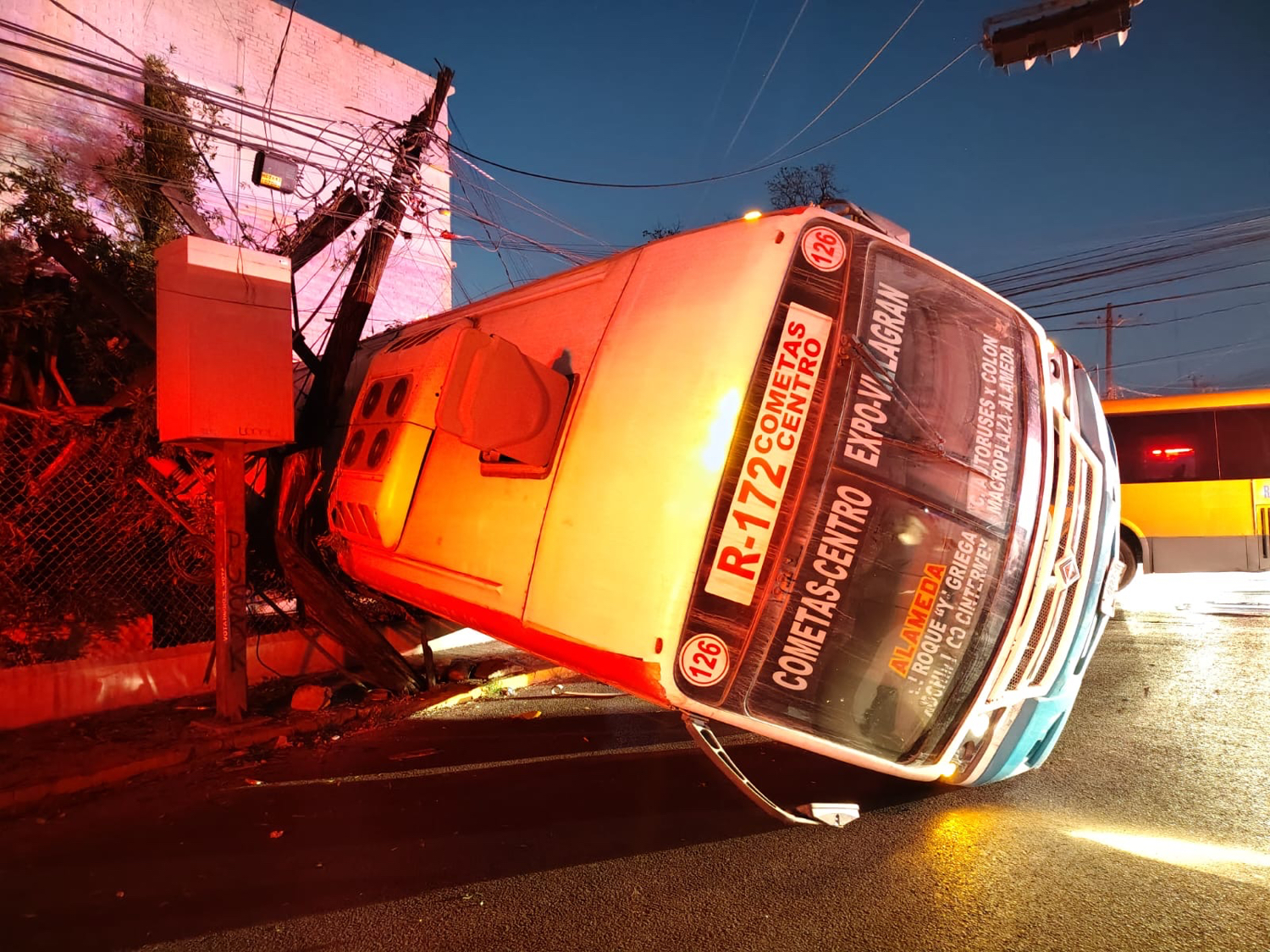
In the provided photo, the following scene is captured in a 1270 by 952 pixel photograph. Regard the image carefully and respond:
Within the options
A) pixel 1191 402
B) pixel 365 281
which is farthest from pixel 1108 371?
pixel 365 281

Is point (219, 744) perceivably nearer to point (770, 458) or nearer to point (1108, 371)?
point (770, 458)

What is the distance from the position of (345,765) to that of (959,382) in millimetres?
4392

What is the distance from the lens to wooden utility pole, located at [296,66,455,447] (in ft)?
23.9

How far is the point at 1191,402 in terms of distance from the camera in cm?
1199

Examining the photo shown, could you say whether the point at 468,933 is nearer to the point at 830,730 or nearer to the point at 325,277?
the point at 830,730

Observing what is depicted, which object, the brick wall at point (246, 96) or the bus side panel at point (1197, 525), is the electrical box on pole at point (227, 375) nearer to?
the brick wall at point (246, 96)

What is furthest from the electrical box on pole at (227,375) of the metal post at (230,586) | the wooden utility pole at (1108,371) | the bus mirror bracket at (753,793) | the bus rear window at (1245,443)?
the wooden utility pole at (1108,371)

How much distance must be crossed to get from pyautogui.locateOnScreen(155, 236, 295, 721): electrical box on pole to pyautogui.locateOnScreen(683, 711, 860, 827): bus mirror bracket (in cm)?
380

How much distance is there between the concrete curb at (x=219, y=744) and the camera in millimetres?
4656

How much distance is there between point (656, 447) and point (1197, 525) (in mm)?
11413

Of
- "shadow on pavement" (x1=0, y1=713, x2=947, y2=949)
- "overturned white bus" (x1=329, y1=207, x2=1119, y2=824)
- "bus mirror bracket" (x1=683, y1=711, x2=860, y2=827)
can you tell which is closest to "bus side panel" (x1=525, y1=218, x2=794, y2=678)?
"overturned white bus" (x1=329, y1=207, x2=1119, y2=824)

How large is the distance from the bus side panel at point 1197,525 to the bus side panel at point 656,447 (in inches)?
427

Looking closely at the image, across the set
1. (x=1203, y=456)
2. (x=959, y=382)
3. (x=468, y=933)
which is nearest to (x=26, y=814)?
(x=468, y=933)

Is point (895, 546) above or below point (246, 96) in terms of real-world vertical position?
below
